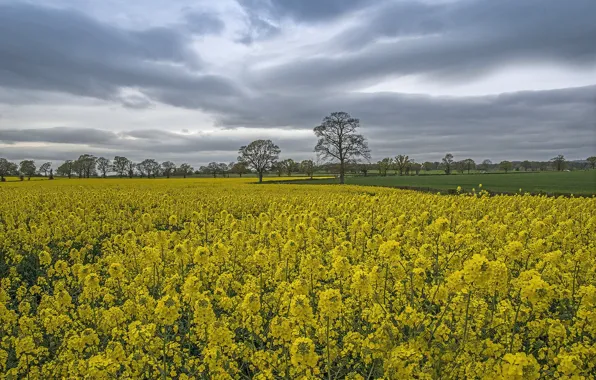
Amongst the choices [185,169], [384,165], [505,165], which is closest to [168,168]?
[185,169]

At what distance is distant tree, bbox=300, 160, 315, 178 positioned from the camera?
336ft

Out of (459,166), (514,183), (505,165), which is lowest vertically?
(514,183)

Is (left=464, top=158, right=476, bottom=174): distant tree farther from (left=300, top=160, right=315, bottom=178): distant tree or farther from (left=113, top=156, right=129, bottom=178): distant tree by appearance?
(left=113, top=156, right=129, bottom=178): distant tree

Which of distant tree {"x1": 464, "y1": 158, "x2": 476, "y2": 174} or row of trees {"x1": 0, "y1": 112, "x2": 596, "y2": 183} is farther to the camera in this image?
distant tree {"x1": 464, "y1": 158, "x2": 476, "y2": 174}

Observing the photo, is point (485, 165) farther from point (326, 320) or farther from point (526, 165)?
point (326, 320)

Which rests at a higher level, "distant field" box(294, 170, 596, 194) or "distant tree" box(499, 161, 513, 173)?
"distant tree" box(499, 161, 513, 173)

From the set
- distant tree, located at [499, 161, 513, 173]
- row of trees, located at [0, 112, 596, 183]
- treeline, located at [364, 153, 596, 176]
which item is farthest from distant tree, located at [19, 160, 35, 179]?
distant tree, located at [499, 161, 513, 173]

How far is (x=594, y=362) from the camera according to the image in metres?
3.85

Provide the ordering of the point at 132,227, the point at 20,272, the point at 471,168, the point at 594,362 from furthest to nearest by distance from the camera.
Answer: the point at 471,168, the point at 132,227, the point at 20,272, the point at 594,362

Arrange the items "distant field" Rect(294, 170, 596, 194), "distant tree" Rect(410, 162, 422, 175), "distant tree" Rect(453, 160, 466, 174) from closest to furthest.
→ "distant field" Rect(294, 170, 596, 194)
"distant tree" Rect(410, 162, 422, 175)
"distant tree" Rect(453, 160, 466, 174)

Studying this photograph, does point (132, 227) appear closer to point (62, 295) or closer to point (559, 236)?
point (62, 295)

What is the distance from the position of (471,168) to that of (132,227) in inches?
5842

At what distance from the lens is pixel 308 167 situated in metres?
104

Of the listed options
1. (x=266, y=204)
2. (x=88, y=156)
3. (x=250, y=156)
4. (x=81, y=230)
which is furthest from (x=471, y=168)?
(x=81, y=230)
